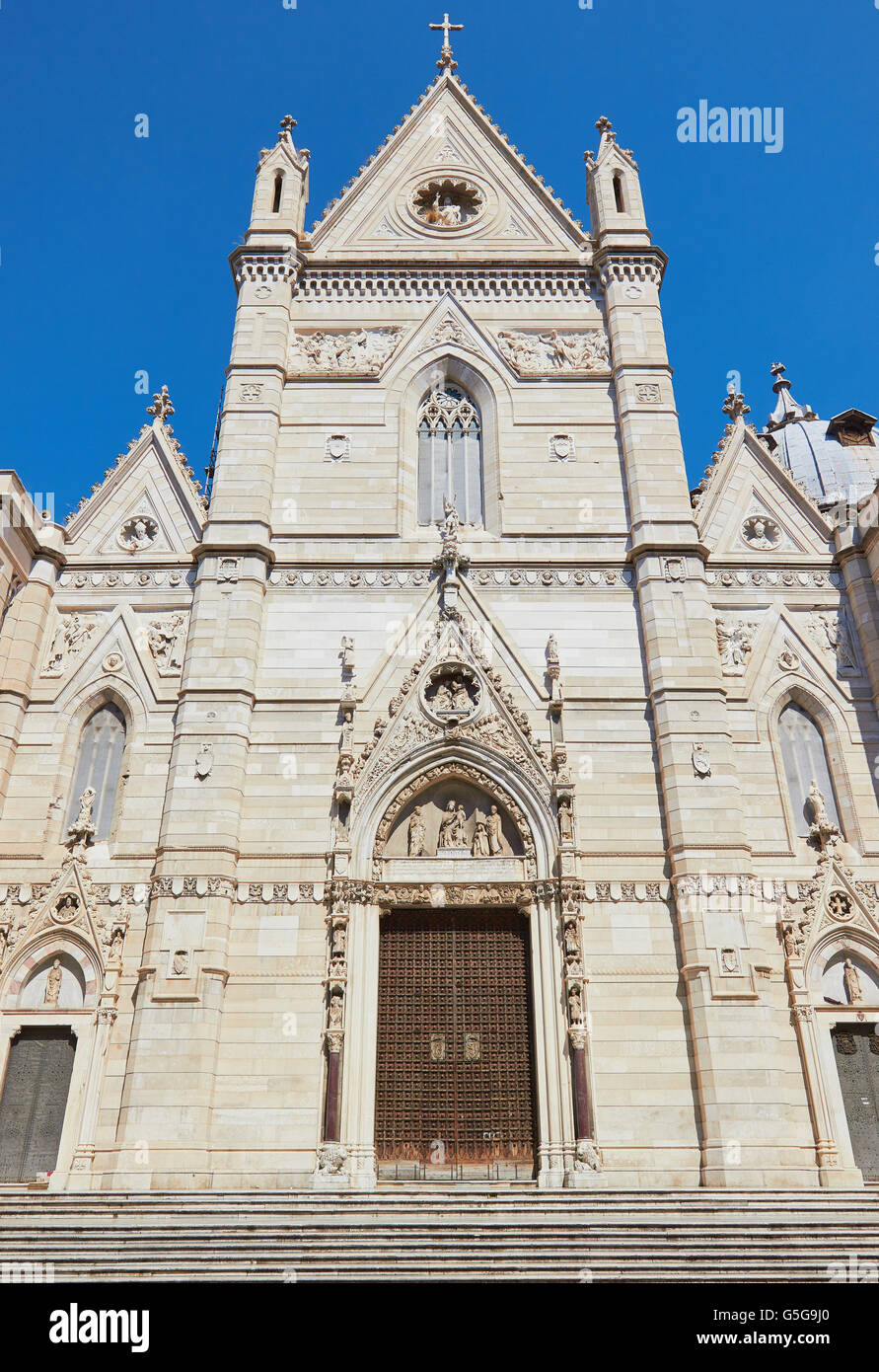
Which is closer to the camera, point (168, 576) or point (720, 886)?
point (720, 886)

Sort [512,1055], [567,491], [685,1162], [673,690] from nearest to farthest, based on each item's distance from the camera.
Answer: [685,1162] → [512,1055] → [673,690] → [567,491]

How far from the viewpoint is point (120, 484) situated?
19.1m

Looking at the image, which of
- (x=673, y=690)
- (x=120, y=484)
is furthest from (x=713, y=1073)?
(x=120, y=484)

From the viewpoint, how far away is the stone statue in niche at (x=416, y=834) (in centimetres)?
1549

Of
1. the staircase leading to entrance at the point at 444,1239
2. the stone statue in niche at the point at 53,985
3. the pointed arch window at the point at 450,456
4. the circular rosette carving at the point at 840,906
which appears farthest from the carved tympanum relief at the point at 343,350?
the staircase leading to entrance at the point at 444,1239

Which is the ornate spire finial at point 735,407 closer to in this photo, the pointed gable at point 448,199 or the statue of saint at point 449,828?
the pointed gable at point 448,199

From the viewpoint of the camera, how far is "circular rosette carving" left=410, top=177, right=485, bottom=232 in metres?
22.6

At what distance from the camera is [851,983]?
47.4 ft

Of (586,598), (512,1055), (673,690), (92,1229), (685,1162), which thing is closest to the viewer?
(92,1229)

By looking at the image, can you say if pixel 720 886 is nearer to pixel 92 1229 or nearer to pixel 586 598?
pixel 586 598

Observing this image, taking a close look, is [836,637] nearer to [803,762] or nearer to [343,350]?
[803,762]

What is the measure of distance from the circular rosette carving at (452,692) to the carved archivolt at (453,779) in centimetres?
86

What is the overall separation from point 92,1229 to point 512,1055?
587cm

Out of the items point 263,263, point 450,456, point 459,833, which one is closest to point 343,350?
point 263,263
